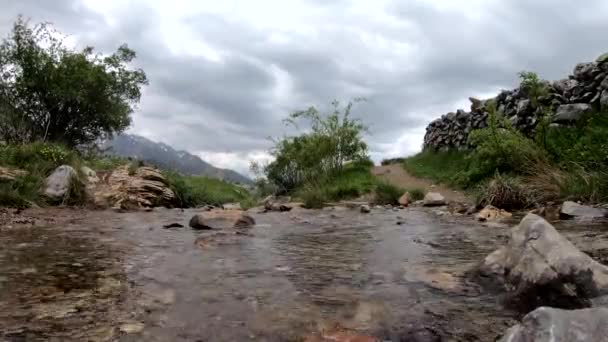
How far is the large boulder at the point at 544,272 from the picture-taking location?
94.3 inches

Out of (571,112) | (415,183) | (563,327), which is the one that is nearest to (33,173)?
(563,327)

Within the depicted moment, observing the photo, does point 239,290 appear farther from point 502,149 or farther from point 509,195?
point 502,149

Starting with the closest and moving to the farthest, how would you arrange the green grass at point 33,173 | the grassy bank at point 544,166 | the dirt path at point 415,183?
the grassy bank at point 544,166 < the green grass at point 33,173 < the dirt path at point 415,183

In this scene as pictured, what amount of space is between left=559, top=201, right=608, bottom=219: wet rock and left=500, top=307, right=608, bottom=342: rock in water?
5.26 metres

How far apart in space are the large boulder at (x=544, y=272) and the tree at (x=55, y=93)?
2052 cm

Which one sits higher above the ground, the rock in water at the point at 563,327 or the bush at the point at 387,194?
the bush at the point at 387,194

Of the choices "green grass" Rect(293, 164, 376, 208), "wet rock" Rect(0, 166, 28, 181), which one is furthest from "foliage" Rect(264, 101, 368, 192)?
"wet rock" Rect(0, 166, 28, 181)

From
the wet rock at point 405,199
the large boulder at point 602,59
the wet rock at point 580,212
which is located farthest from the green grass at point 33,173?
the large boulder at point 602,59

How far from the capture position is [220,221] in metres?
A: 6.62

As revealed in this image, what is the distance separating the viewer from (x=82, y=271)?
325 cm

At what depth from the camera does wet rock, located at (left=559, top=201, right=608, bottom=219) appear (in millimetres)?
6137

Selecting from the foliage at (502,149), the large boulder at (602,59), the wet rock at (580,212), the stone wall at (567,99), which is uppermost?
the large boulder at (602,59)

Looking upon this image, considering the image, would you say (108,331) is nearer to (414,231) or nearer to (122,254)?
(122,254)

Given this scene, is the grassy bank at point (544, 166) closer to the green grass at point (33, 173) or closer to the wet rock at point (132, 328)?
the wet rock at point (132, 328)
